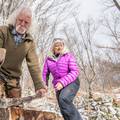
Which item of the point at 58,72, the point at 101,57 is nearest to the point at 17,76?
the point at 58,72

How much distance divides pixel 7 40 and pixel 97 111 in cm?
598

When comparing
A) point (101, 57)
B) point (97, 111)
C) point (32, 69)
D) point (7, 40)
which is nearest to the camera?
point (7, 40)

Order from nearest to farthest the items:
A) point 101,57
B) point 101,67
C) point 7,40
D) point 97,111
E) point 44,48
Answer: point 7,40 → point 97,111 → point 44,48 → point 101,57 → point 101,67

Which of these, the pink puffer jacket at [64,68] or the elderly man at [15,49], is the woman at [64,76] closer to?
the pink puffer jacket at [64,68]

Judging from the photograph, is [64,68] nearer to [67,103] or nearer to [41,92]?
[67,103]

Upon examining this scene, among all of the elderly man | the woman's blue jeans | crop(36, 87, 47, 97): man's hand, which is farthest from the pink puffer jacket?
crop(36, 87, 47, 97): man's hand

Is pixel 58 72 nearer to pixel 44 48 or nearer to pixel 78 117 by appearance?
pixel 78 117

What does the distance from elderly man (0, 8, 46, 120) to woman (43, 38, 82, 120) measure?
1.11m

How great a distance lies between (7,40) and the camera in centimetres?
450

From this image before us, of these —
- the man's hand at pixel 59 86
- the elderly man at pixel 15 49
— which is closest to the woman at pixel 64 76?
the man's hand at pixel 59 86

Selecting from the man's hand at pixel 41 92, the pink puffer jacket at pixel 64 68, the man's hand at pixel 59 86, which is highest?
the pink puffer jacket at pixel 64 68

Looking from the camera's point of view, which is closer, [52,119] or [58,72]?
[52,119]

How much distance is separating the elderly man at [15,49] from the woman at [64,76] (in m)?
1.11

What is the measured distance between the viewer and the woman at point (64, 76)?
5.86m
